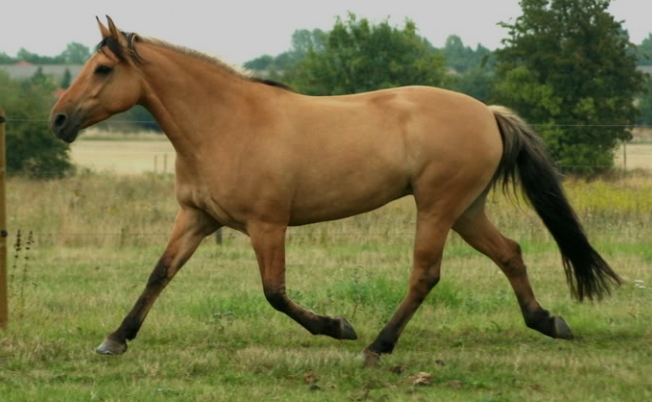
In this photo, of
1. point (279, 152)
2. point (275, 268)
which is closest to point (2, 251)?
point (275, 268)

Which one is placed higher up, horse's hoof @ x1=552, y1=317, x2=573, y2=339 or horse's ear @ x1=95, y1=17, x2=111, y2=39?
horse's ear @ x1=95, y1=17, x2=111, y2=39

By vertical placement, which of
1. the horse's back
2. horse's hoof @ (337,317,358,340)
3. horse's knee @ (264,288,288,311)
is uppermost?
the horse's back

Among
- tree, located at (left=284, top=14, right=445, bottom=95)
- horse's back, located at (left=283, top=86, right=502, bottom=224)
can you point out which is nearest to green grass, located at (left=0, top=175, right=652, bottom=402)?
horse's back, located at (left=283, top=86, right=502, bottom=224)

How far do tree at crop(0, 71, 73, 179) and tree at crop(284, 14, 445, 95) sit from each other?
1226cm

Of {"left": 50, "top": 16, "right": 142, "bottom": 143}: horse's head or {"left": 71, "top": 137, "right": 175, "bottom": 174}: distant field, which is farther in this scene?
{"left": 71, "top": 137, "right": 175, "bottom": 174}: distant field

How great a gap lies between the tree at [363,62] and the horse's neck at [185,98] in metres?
28.2

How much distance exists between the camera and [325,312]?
852 centimetres

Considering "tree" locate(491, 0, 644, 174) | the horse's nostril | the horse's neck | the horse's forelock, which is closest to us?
the horse's nostril

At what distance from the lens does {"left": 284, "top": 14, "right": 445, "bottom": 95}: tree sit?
35750 millimetres

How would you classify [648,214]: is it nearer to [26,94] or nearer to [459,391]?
[459,391]

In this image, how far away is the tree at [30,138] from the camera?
22.1m

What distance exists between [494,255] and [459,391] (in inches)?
73.0

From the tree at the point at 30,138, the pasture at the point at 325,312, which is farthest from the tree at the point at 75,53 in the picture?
the pasture at the point at 325,312

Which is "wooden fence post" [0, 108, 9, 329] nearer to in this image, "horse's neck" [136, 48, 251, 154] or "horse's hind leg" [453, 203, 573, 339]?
"horse's neck" [136, 48, 251, 154]
